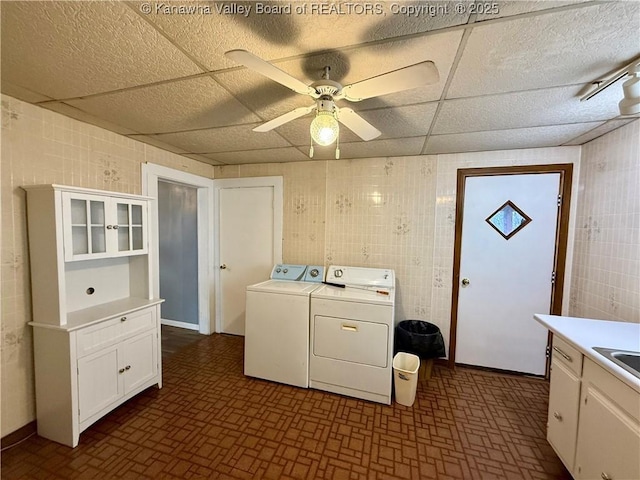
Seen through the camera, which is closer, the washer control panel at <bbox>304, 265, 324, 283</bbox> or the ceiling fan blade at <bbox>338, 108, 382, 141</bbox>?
the ceiling fan blade at <bbox>338, 108, 382, 141</bbox>

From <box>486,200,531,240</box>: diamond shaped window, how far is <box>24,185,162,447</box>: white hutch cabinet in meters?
3.17

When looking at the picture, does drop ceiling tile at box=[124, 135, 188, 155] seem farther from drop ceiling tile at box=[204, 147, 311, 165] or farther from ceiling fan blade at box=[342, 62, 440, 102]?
ceiling fan blade at box=[342, 62, 440, 102]

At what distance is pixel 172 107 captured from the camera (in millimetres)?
1693

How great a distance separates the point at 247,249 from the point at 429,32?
2.82 metres

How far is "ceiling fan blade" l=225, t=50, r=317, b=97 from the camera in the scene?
0.88 m

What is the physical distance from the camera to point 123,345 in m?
1.96

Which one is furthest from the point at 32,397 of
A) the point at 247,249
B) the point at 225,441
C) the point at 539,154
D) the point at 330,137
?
the point at 539,154

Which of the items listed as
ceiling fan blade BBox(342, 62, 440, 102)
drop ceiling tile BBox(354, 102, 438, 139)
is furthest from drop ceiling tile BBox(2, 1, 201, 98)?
drop ceiling tile BBox(354, 102, 438, 139)

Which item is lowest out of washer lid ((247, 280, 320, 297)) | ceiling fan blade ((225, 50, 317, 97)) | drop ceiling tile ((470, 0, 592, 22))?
washer lid ((247, 280, 320, 297))

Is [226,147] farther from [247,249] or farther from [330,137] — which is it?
[330,137]

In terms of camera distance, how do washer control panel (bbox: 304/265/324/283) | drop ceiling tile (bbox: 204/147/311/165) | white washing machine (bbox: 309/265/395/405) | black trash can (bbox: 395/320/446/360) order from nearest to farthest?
white washing machine (bbox: 309/265/395/405) → black trash can (bbox: 395/320/446/360) → drop ceiling tile (bbox: 204/147/311/165) → washer control panel (bbox: 304/265/324/283)

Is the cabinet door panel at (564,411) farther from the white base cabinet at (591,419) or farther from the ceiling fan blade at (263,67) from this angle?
the ceiling fan blade at (263,67)

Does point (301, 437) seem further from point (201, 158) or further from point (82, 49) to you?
point (201, 158)

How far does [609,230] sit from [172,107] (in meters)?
3.21
